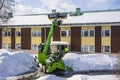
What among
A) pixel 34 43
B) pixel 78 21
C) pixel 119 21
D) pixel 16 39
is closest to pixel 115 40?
pixel 119 21

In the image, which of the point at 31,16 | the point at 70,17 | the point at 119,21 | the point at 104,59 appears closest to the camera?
the point at 104,59

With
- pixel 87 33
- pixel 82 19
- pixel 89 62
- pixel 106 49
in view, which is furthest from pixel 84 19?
pixel 89 62

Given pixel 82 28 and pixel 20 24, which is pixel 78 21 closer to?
pixel 82 28

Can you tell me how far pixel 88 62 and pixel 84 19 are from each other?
66.0 ft

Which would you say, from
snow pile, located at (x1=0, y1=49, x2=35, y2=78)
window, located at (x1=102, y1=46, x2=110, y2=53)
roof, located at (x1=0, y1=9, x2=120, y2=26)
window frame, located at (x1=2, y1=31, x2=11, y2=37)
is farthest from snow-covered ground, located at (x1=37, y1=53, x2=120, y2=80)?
window frame, located at (x1=2, y1=31, x2=11, y2=37)

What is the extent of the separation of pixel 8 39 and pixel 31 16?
619 cm

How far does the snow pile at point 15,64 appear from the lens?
2046 centimetres

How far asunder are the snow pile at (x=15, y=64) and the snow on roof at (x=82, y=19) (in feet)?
61.8

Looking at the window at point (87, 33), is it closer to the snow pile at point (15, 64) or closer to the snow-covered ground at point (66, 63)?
the snow-covered ground at point (66, 63)

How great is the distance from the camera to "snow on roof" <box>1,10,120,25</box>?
137 ft

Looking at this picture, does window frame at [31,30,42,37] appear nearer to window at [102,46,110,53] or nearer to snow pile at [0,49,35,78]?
window at [102,46,110,53]

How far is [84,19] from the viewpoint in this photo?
43.5 m

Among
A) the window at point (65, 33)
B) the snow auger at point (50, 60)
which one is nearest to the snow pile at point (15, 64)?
the snow auger at point (50, 60)

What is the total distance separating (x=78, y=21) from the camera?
43.1m
